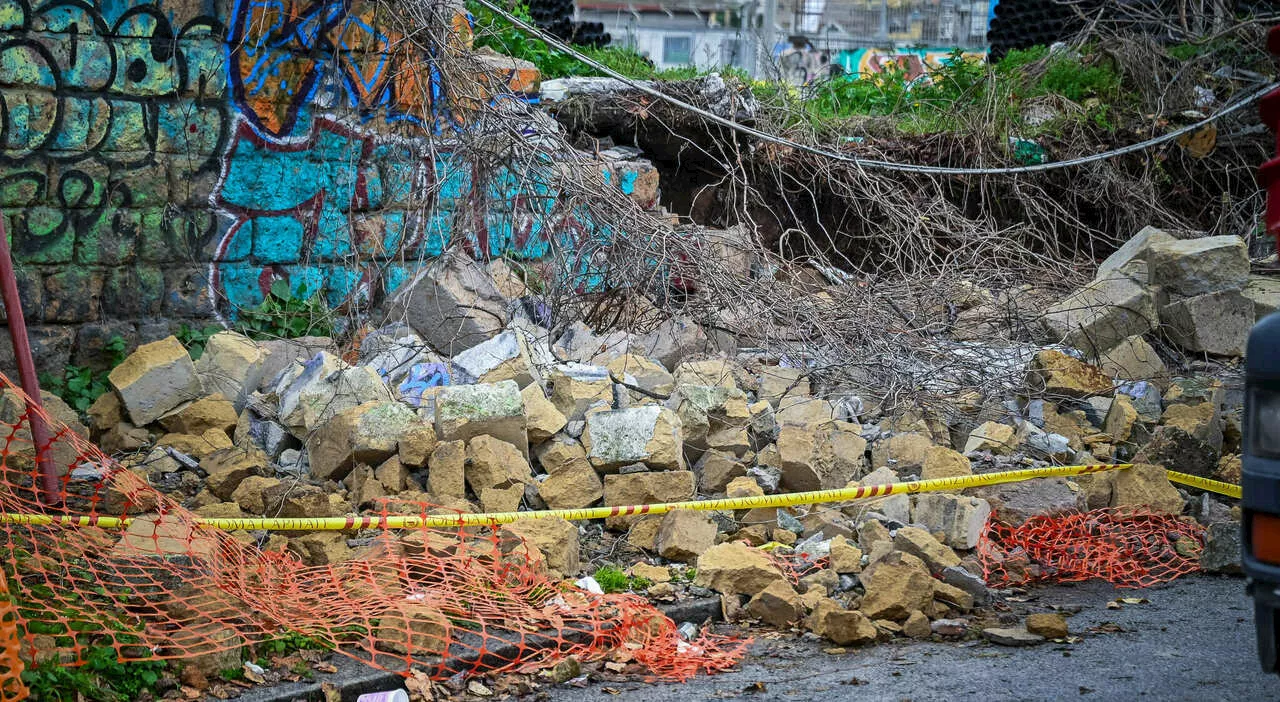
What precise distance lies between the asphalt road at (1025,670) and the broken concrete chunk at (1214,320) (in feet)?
11.5

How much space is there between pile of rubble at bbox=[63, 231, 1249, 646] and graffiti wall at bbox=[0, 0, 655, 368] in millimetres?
562

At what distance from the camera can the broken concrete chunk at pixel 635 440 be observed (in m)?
4.65

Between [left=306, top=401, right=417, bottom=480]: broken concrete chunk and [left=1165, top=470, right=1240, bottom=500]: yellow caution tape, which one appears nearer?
[left=306, top=401, right=417, bottom=480]: broken concrete chunk

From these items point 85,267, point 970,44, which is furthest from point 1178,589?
point 970,44

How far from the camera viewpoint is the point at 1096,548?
4508 mm

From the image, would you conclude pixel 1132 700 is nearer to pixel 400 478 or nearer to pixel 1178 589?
pixel 1178 589

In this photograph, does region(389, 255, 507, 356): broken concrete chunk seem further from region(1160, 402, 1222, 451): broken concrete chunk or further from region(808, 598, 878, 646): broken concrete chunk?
region(1160, 402, 1222, 451): broken concrete chunk

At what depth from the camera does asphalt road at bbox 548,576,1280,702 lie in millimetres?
3201

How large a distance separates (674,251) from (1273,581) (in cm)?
412

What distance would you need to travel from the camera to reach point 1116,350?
6590 mm

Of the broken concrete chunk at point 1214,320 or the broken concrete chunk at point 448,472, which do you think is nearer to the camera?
the broken concrete chunk at point 448,472

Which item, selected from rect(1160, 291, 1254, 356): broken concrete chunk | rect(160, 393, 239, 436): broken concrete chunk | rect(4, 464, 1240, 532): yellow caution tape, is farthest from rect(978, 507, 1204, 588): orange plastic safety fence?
rect(160, 393, 239, 436): broken concrete chunk

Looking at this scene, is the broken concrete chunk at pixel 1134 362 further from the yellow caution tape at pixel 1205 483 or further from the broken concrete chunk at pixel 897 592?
the broken concrete chunk at pixel 897 592

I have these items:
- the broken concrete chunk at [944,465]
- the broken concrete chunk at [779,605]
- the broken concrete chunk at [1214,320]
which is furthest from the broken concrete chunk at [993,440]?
the broken concrete chunk at [1214,320]
